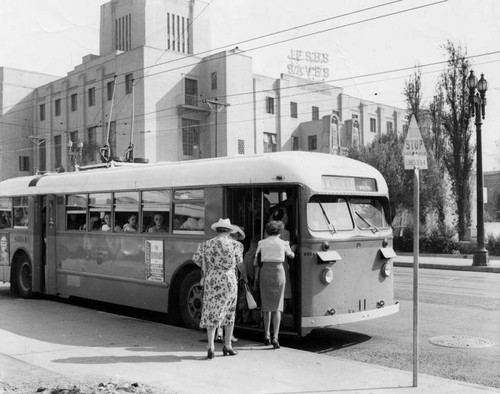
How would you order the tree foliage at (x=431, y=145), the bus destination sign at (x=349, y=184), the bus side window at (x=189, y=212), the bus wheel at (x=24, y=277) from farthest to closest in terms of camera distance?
1. the tree foliage at (x=431, y=145)
2. the bus wheel at (x=24, y=277)
3. the bus side window at (x=189, y=212)
4. the bus destination sign at (x=349, y=184)

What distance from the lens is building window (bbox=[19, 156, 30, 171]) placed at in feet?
218

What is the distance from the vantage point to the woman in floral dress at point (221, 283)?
7.76 metres

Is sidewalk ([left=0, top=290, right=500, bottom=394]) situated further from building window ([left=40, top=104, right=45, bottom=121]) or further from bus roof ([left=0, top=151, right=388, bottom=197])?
building window ([left=40, top=104, right=45, bottom=121])

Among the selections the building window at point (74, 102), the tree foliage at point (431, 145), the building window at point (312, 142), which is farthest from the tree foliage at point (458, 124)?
the building window at point (74, 102)

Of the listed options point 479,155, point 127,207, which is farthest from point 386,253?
point 479,155

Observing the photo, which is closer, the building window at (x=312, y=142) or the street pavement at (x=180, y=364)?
the street pavement at (x=180, y=364)

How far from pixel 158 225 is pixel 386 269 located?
3.94 metres

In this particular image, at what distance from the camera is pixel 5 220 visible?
Result: 49.4 ft

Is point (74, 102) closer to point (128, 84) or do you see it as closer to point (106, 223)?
point (128, 84)

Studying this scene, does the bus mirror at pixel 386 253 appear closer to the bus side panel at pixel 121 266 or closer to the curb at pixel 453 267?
the bus side panel at pixel 121 266

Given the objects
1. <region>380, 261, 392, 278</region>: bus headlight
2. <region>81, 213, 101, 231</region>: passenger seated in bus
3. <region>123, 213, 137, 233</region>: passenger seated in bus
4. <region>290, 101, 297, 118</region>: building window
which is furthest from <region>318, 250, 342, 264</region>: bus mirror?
<region>290, 101, 297, 118</region>: building window

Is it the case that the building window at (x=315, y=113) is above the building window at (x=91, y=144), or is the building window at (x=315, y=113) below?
above

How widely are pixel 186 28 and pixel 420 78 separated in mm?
28694

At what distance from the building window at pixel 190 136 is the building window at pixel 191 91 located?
1.72 meters
